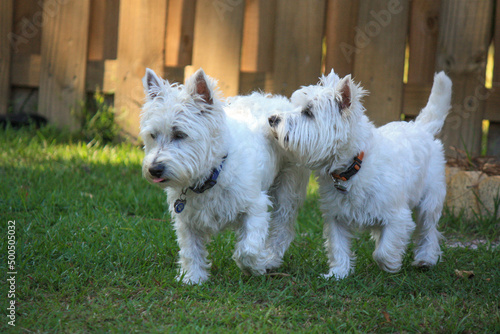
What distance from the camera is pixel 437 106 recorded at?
428 centimetres

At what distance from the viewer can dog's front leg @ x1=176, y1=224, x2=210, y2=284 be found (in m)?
3.64

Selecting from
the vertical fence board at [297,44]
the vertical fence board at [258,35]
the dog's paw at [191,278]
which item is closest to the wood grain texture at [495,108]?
the vertical fence board at [297,44]

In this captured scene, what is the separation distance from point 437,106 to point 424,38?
188cm

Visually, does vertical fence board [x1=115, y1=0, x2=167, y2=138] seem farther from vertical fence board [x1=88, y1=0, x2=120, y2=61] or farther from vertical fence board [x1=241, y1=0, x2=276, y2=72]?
vertical fence board [x1=241, y1=0, x2=276, y2=72]

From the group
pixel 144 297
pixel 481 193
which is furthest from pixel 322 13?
pixel 144 297

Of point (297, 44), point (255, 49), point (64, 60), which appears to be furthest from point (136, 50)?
point (297, 44)

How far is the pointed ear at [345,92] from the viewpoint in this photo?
3.50 meters

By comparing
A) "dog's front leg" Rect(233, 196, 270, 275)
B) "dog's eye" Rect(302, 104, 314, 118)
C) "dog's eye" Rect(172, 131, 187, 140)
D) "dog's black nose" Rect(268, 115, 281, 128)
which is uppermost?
"dog's eye" Rect(302, 104, 314, 118)

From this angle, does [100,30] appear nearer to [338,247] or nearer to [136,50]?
[136,50]

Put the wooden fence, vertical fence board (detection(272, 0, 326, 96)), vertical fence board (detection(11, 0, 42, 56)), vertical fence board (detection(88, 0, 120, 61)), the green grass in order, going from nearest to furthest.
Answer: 1. the green grass
2. the wooden fence
3. vertical fence board (detection(272, 0, 326, 96))
4. vertical fence board (detection(88, 0, 120, 61))
5. vertical fence board (detection(11, 0, 42, 56))

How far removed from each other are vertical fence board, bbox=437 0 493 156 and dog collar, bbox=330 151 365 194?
2294mm

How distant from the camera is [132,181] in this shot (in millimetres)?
5590

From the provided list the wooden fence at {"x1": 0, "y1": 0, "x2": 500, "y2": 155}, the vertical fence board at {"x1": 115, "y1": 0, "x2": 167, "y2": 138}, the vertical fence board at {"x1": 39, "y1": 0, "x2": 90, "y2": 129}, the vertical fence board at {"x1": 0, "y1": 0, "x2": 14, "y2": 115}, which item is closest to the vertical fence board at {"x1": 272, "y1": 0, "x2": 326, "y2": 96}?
the wooden fence at {"x1": 0, "y1": 0, "x2": 500, "y2": 155}

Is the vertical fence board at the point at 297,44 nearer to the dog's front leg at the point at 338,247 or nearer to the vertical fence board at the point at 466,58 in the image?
the vertical fence board at the point at 466,58
